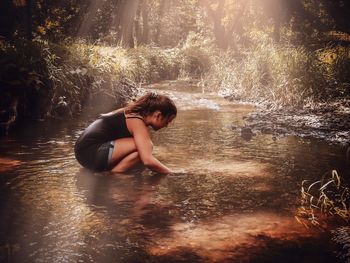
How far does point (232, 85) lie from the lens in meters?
13.8

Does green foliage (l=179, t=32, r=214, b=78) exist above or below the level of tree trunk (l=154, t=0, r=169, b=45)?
below

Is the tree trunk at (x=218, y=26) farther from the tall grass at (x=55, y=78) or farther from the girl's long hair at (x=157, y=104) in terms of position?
the girl's long hair at (x=157, y=104)

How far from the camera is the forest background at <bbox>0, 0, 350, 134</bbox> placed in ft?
27.4

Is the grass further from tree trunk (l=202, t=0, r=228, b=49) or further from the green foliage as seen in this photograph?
tree trunk (l=202, t=0, r=228, b=49)

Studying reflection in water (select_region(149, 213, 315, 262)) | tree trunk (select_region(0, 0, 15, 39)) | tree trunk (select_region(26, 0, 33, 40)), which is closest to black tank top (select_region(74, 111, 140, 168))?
reflection in water (select_region(149, 213, 315, 262))

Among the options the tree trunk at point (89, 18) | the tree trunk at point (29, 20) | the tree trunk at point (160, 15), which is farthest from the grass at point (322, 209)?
the tree trunk at point (160, 15)

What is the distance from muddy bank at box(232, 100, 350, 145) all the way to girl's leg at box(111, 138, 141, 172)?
9.77ft

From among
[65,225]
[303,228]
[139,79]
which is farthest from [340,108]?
[139,79]

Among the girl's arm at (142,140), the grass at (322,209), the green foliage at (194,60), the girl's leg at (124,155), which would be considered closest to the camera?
the grass at (322,209)

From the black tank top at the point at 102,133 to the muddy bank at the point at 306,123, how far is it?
3.10 metres

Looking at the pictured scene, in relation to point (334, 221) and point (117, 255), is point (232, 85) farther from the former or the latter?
point (117, 255)

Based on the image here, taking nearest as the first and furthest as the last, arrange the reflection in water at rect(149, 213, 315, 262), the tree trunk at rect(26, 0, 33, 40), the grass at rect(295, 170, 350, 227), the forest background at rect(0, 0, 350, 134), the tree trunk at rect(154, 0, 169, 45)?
the reflection in water at rect(149, 213, 315, 262), the grass at rect(295, 170, 350, 227), the forest background at rect(0, 0, 350, 134), the tree trunk at rect(26, 0, 33, 40), the tree trunk at rect(154, 0, 169, 45)

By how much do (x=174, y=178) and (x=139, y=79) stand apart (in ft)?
36.2

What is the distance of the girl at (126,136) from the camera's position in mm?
4469
